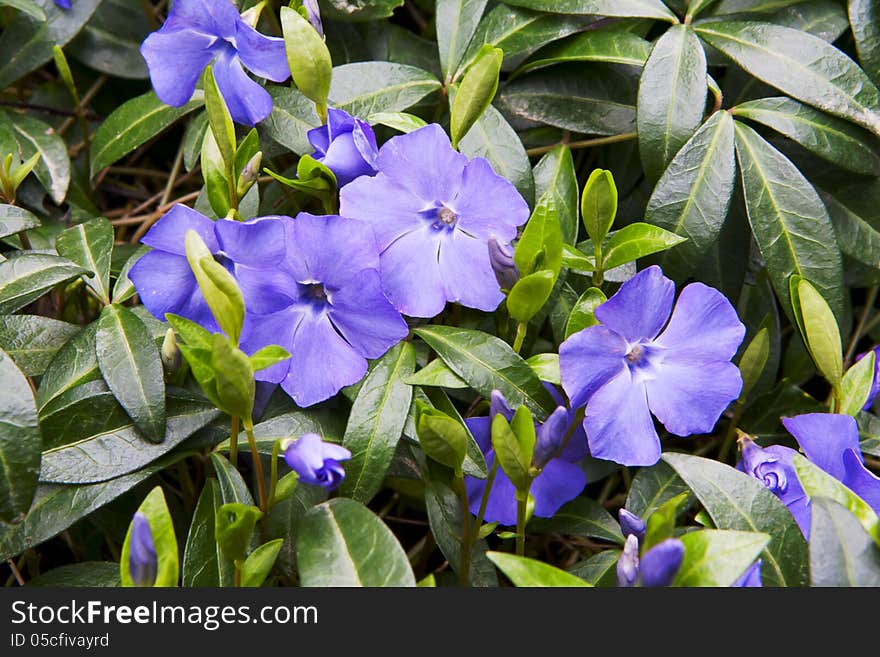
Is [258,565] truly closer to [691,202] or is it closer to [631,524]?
[631,524]

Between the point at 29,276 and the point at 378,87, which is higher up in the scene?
the point at 378,87

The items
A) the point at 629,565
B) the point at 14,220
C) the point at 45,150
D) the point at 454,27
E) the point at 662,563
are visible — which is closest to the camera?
the point at 662,563

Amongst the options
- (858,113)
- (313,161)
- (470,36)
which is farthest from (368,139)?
(858,113)

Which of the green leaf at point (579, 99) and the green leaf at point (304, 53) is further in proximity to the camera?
the green leaf at point (579, 99)

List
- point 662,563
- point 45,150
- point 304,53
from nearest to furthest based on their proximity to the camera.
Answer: point 662,563, point 304,53, point 45,150

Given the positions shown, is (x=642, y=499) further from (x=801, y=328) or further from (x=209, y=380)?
(x=209, y=380)

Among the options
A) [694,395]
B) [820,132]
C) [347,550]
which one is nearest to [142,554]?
[347,550]

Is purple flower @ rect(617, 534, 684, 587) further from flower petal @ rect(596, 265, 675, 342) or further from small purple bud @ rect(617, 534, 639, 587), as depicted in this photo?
flower petal @ rect(596, 265, 675, 342)

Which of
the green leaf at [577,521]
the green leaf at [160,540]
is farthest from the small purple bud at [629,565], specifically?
the green leaf at [160,540]

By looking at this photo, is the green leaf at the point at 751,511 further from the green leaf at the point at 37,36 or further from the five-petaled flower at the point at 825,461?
the green leaf at the point at 37,36
